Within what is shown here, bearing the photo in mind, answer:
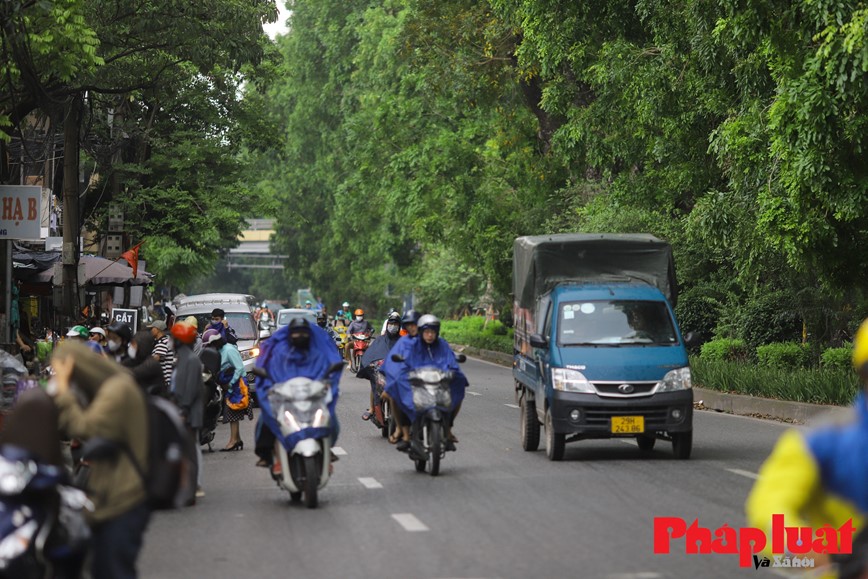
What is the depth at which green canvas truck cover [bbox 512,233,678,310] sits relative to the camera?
62.7ft

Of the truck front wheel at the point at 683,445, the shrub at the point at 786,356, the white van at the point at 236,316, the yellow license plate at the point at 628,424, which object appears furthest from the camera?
the shrub at the point at 786,356

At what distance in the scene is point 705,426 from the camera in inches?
838

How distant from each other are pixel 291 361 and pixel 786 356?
16.7m

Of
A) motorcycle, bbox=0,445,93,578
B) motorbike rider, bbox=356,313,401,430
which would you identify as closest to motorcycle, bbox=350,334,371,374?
motorbike rider, bbox=356,313,401,430

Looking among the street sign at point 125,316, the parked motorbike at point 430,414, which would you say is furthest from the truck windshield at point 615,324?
the street sign at point 125,316

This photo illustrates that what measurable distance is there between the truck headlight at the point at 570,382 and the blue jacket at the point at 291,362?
3.48 m

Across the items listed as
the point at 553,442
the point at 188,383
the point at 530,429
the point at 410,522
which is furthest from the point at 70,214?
the point at 410,522

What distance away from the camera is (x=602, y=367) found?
1592cm

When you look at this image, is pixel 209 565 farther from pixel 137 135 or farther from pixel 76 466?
pixel 137 135

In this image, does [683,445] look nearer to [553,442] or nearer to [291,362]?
[553,442]

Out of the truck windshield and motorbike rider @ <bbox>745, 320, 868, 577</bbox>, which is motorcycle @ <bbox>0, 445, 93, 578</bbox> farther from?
the truck windshield

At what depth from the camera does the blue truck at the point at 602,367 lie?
15.8 metres

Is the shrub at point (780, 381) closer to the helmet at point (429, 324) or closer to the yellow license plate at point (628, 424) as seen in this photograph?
the yellow license plate at point (628, 424)

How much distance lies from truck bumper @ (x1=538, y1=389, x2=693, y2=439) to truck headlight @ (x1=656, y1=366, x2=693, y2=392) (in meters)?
0.08
